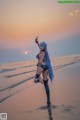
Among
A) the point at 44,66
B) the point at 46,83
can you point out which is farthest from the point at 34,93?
the point at 44,66

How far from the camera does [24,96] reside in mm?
2115

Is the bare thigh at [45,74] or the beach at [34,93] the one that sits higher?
the bare thigh at [45,74]

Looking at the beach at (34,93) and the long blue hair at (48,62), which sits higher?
the long blue hair at (48,62)

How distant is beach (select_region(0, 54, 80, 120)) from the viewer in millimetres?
2094

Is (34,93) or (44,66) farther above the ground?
(44,66)

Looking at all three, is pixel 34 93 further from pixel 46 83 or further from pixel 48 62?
pixel 48 62

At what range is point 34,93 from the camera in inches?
83.9

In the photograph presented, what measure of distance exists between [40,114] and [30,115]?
82 mm

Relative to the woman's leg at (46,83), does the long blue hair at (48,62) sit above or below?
above

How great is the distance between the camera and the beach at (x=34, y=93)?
2094 mm

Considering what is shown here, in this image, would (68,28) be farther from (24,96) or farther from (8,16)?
(24,96)

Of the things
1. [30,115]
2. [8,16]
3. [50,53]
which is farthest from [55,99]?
[8,16]

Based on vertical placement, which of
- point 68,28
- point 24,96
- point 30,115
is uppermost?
point 68,28

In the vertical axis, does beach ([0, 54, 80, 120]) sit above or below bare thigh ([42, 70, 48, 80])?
below
